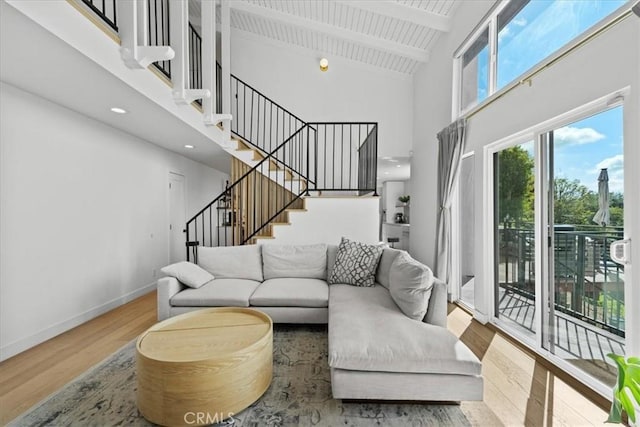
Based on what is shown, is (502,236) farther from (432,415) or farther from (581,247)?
(432,415)

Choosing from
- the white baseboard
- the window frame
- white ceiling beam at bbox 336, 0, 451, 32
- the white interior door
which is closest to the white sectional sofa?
the white baseboard

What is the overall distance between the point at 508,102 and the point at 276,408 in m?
3.26

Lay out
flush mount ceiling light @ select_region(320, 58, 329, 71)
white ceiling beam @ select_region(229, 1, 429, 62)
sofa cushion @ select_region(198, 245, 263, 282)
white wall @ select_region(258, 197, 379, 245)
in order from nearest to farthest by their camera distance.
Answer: sofa cushion @ select_region(198, 245, 263, 282), white wall @ select_region(258, 197, 379, 245), white ceiling beam @ select_region(229, 1, 429, 62), flush mount ceiling light @ select_region(320, 58, 329, 71)

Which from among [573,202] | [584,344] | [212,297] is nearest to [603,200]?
[573,202]

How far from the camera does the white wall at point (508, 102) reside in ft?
5.69

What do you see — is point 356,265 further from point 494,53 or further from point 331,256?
point 494,53

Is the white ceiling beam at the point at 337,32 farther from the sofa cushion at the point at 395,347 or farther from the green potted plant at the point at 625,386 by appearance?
the green potted plant at the point at 625,386

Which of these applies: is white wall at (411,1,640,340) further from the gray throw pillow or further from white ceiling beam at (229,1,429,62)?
the gray throw pillow

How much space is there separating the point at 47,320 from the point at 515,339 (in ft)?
14.8

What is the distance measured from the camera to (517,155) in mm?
2910

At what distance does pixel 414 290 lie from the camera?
2303 millimetres

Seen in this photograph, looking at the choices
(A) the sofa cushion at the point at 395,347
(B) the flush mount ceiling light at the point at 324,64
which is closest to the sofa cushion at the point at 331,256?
(A) the sofa cushion at the point at 395,347

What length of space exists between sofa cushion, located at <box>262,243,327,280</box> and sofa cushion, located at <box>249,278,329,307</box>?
36 centimetres

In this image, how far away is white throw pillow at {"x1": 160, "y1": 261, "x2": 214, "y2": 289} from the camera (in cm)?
310
